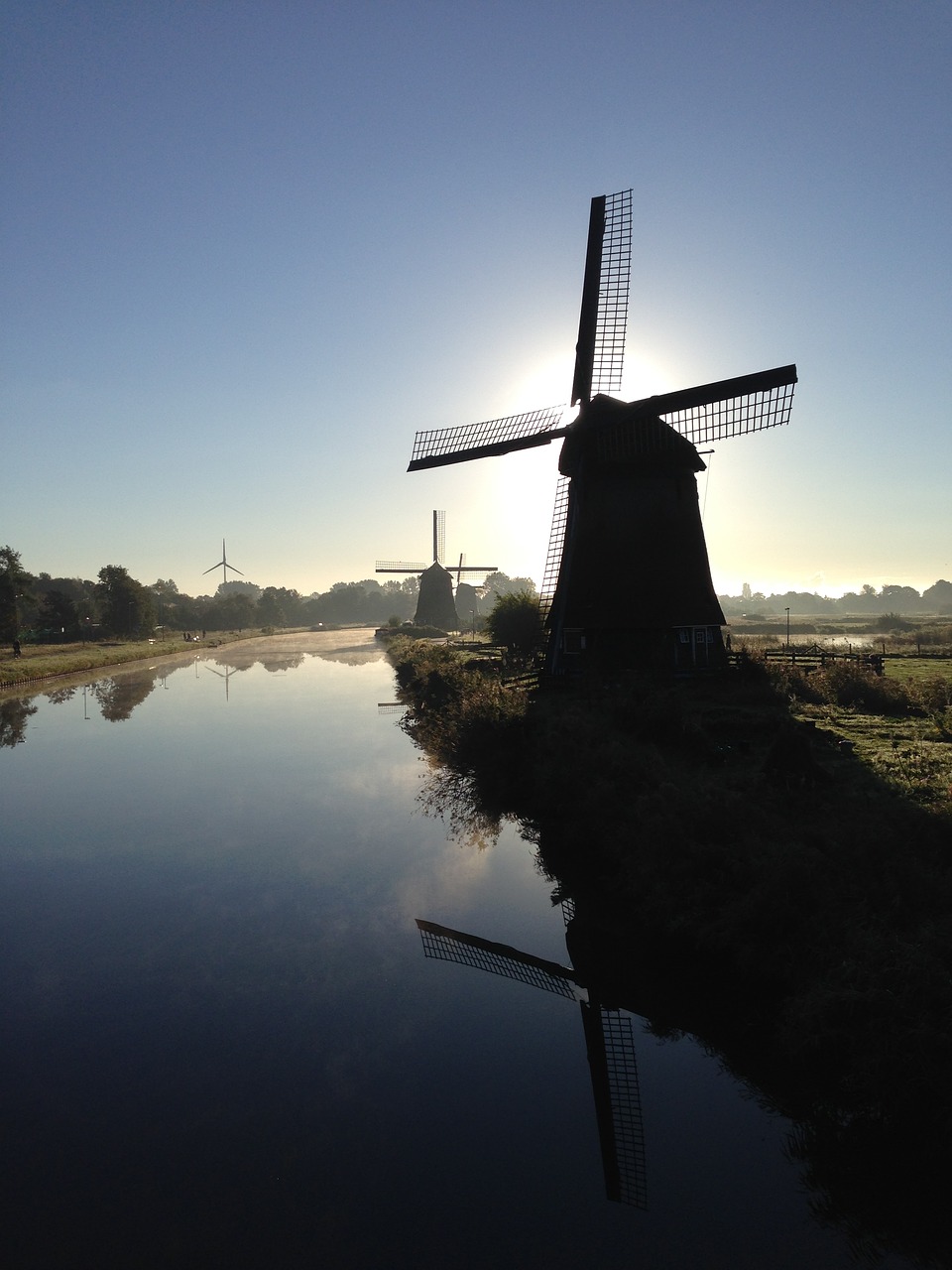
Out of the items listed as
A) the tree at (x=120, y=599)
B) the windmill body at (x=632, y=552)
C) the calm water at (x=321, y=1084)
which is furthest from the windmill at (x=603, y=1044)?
the tree at (x=120, y=599)

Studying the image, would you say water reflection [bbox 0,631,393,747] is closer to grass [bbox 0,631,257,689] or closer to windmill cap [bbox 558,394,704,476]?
grass [bbox 0,631,257,689]

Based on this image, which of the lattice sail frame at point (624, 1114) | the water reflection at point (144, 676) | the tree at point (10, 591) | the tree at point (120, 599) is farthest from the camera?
the tree at point (120, 599)

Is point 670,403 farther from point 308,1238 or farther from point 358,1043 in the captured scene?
point 308,1238

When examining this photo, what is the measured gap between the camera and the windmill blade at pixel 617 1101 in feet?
18.1

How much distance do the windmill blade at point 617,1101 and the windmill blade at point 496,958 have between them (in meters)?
0.64

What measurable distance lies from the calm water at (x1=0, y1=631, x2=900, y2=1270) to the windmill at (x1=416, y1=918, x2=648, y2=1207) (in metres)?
0.12

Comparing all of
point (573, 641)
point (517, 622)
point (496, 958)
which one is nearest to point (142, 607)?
point (517, 622)

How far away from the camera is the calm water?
492 cm

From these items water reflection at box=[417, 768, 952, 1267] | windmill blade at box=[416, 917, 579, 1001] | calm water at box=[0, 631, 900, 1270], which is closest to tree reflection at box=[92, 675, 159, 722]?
calm water at box=[0, 631, 900, 1270]

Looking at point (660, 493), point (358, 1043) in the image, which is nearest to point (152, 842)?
point (358, 1043)

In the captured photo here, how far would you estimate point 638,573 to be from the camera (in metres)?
22.0

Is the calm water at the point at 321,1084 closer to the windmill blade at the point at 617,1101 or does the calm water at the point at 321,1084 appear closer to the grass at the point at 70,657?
the windmill blade at the point at 617,1101

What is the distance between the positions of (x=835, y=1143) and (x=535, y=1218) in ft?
8.30

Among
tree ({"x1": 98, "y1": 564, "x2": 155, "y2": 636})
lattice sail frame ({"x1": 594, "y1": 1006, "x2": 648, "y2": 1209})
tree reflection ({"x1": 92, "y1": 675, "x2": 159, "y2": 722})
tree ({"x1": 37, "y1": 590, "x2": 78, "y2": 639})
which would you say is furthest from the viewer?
tree ({"x1": 98, "y1": 564, "x2": 155, "y2": 636})
